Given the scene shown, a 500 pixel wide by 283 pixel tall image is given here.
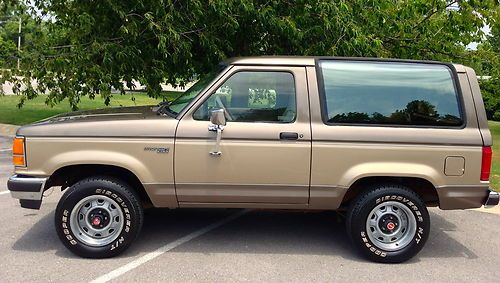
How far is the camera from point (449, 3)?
1018 centimetres

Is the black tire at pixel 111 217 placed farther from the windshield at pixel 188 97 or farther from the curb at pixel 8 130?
the curb at pixel 8 130

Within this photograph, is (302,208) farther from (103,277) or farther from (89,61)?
(89,61)

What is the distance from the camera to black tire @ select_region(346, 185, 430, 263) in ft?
14.4

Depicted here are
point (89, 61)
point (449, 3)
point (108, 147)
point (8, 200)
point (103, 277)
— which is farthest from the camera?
point (449, 3)

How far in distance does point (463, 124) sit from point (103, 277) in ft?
11.4

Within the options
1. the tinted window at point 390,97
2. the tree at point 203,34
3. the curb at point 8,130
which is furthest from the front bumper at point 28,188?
the curb at point 8,130

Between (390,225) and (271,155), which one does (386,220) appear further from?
(271,155)

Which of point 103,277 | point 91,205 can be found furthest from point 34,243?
point 103,277

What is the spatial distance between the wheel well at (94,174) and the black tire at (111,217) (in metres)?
0.11

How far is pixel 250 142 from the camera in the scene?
4242mm

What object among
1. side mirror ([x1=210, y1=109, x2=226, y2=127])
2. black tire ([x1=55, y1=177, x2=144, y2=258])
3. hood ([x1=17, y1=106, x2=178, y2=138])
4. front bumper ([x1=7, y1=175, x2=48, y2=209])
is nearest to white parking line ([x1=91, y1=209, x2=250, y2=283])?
black tire ([x1=55, y1=177, x2=144, y2=258])

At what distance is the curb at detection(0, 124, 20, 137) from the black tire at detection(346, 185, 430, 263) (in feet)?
36.7

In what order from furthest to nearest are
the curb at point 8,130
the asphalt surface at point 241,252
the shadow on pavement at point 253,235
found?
the curb at point 8,130 → the shadow on pavement at point 253,235 → the asphalt surface at point 241,252

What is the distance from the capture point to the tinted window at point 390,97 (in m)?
4.37
